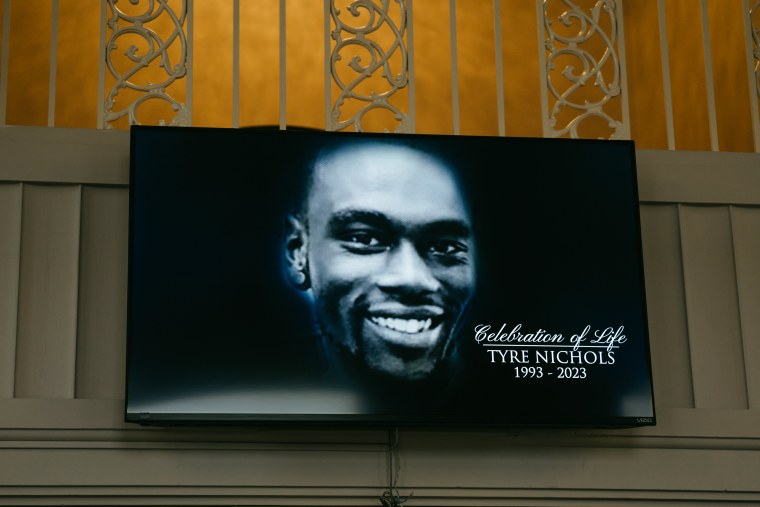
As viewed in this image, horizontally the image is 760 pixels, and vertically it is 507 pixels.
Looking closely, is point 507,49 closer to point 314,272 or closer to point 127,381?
point 314,272

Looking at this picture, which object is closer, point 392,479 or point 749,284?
point 392,479

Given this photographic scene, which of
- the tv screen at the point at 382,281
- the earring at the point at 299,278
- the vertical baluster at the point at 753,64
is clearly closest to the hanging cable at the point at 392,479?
the tv screen at the point at 382,281

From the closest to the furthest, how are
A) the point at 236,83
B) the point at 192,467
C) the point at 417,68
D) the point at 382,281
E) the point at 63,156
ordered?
the point at 192,467 < the point at 382,281 < the point at 63,156 < the point at 236,83 < the point at 417,68

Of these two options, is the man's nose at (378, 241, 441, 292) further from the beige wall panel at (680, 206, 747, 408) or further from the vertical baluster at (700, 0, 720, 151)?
the vertical baluster at (700, 0, 720, 151)

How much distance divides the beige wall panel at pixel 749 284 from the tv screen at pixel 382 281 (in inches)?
19.2

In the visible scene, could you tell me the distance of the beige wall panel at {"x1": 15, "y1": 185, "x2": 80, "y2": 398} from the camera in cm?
443

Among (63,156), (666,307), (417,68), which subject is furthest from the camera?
(417,68)

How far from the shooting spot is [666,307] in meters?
4.86

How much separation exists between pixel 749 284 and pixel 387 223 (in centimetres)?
145

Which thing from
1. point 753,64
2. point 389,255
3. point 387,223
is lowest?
point 389,255

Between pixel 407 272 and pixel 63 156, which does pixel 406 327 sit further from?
pixel 63 156

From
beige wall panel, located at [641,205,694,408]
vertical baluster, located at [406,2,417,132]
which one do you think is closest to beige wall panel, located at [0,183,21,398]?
vertical baluster, located at [406,2,417,132]

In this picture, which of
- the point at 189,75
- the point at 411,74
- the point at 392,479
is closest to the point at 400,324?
the point at 392,479

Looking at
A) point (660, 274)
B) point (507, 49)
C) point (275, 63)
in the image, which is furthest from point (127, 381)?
point (507, 49)
